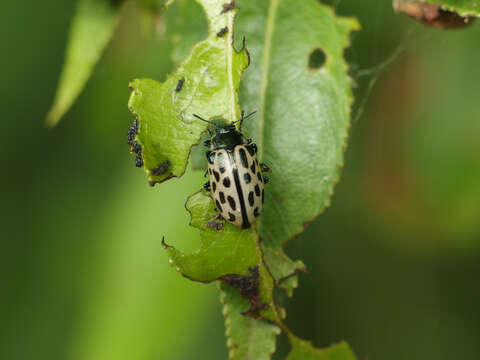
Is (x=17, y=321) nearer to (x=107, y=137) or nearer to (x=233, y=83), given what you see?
(x=107, y=137)

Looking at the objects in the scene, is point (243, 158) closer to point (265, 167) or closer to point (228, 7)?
point (265, 167)

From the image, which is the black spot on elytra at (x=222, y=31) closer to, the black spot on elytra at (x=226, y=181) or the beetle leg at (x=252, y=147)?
the beetle leg at (x=252, y=147)

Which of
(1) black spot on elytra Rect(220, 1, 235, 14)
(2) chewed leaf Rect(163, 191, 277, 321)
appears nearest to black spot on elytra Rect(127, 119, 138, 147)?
(2) chewed leaf Rect(163, 191, 277, 321)

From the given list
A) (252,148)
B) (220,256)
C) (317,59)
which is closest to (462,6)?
(317,59)

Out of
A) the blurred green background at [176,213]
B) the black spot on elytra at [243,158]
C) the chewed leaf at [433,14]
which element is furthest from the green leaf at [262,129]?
the blurred green background at [176,213]

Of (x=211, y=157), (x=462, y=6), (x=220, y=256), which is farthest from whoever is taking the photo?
(x=211, y=157)
